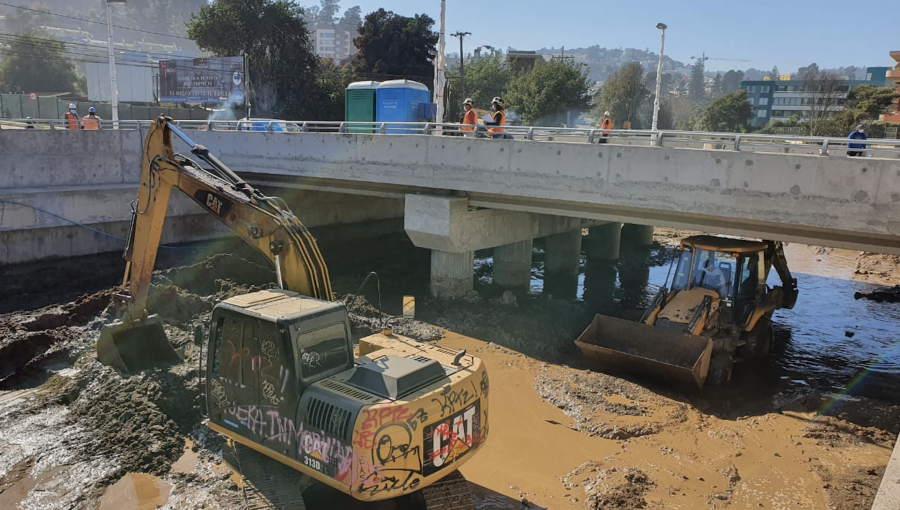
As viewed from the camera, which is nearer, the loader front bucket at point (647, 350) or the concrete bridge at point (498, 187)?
the loader front bucket at point (647, 350)

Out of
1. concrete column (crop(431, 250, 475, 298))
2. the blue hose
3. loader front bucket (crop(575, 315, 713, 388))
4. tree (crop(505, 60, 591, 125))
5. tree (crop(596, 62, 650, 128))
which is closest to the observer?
loader front bucket (crop(575, 315, 713, 388))

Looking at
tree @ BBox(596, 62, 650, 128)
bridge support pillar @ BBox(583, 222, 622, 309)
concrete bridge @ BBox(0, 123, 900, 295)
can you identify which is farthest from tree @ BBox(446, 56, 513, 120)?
concrete bridge @ BBox(0, 123, 900, 295)

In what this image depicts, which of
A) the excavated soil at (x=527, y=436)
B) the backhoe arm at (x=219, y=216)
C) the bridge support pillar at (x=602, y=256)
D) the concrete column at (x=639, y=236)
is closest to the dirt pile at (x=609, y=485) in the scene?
the excavated soil at (x=527, y=436)

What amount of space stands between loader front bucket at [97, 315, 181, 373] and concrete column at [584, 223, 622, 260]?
59.6 feet

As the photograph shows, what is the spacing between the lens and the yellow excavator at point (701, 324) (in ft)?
37.5

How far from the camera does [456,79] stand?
207 ft

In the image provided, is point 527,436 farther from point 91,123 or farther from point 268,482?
point 91,123

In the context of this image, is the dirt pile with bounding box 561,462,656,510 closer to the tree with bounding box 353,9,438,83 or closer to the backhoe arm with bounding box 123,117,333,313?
the backhoe arm with bounding box 123,117,333,313

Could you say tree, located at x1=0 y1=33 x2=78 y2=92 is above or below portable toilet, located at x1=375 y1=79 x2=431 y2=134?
above

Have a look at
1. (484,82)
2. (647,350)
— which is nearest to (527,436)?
(647,350)

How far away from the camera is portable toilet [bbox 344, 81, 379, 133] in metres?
24.8

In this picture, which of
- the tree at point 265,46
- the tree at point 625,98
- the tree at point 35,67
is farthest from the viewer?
the tree at point 35,67

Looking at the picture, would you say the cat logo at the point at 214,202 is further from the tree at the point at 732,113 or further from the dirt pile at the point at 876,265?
the tree at the point at 732,113

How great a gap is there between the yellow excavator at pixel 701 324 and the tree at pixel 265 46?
3655cm
